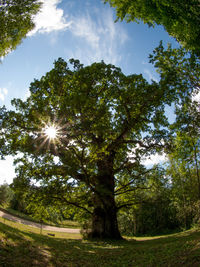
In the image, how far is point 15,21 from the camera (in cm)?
1015

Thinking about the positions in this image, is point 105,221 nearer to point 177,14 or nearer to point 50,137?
point 50,137

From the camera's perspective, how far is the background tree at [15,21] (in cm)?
970

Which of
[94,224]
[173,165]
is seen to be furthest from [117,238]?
[173,165]

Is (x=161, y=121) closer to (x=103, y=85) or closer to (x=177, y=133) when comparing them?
(x=177, y=133)

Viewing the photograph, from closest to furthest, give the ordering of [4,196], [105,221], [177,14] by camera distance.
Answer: [177,14]
[105,221]
[4,196]

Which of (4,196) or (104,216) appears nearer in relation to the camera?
(104,216)

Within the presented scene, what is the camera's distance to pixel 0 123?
46.9 feet

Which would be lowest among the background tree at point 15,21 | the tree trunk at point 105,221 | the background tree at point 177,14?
the tree trunk at point 105,221

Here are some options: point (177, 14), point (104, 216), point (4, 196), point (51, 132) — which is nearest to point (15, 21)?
point (51, 132)

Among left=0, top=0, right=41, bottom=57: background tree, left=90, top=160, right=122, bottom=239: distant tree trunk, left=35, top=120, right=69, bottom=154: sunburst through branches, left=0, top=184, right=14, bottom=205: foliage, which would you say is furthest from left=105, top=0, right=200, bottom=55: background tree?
left=0, top=184, right=14, bottom=205: foliage

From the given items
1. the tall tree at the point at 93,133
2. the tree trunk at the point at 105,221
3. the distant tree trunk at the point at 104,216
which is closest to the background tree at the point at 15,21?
the tall tree at the point at 93,133

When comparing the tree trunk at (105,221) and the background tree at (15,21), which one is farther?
the tree trunk at (105,221)

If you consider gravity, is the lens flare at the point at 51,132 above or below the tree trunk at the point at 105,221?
above

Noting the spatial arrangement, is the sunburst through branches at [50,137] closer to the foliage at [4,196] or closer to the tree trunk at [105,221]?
the tree trunk at [105,221]
